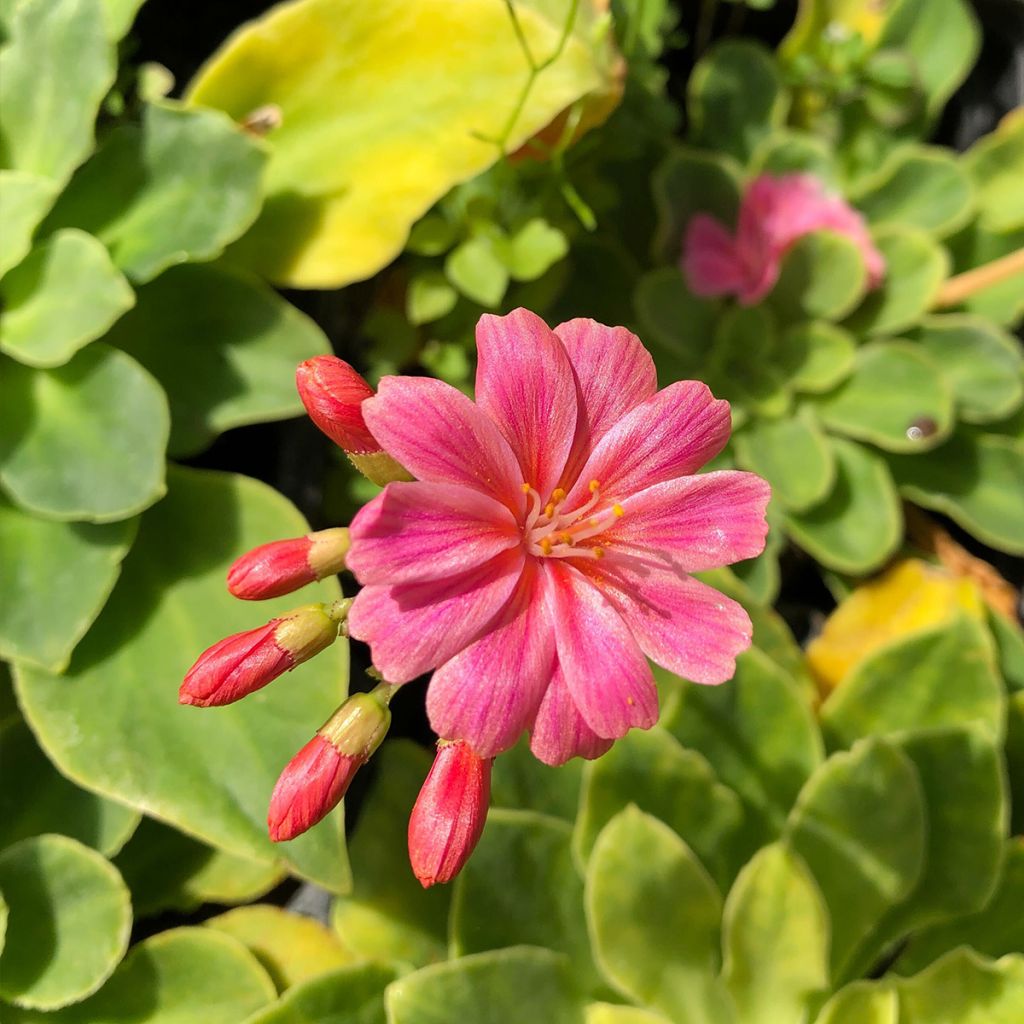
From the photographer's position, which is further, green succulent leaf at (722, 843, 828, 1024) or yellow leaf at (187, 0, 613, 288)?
yellow leaf at (187, 0, 613, 288)

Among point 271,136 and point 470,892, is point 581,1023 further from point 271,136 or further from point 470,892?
point 271,136

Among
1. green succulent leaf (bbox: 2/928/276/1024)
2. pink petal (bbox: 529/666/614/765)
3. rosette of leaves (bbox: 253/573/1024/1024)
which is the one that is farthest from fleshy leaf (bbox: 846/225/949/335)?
green succulent leaf (bbox: 2/928/276/1024)

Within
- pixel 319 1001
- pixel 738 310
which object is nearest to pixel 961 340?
pixel 738 310

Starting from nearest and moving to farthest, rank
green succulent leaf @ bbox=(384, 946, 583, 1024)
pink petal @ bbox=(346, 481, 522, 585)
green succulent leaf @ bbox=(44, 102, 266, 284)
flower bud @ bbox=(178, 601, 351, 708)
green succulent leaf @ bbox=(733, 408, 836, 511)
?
pink petal @ bbox=(346, 481, 522, 585) → flower bud @ bbox=(178, 601, 351, 708) → green succulent leaf @ bbox=(384, 946, 583, 1024) → green succulent leaf @ bbox=(44, 102, 266, 284) → green succulent leaf @ bbox=(733, 408, 836, 511)

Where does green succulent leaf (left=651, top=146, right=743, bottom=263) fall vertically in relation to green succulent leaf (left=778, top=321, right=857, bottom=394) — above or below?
above

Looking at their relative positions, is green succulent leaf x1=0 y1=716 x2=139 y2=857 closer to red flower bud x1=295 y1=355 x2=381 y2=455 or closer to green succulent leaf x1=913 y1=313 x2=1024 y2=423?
red flower bud x1=295 y1=355 x2=381 y2=455

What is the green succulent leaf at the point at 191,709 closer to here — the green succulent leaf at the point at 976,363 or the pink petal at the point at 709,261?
the pink petal at the point at 709,261

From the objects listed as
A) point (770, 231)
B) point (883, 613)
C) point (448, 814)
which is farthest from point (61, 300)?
point (883, 613)

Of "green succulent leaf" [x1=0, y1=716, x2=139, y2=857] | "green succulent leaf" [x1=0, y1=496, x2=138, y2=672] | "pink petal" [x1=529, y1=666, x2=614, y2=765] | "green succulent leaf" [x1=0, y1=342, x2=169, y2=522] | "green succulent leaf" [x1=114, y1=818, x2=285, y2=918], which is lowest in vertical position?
"green succulent leaf" [x1=114, y1=818, x2=285, y2=918]

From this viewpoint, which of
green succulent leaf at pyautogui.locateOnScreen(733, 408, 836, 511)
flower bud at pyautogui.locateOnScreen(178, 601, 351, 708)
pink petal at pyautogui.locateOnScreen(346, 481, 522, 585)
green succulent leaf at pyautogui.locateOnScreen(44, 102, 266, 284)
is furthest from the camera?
green succulent leaf at pyautogui.locateOnScreen(733, 408, 836, 511)
